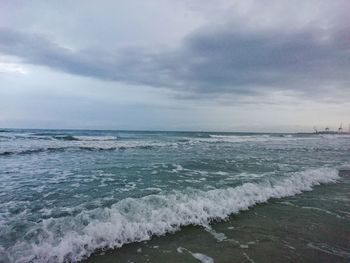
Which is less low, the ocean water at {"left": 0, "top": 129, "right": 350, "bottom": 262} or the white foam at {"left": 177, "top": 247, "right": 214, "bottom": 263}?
the ocean water at {"left": 0, "top": 129, "right": 350, "bottom": 262}

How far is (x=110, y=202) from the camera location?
786cm

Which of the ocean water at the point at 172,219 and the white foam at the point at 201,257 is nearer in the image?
the white foam at the point at 201,257

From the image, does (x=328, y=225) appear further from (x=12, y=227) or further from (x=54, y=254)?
(x=12, y=227)

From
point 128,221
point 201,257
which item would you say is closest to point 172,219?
point 128,221

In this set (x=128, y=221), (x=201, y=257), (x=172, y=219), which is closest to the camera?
(x=201, y=257)

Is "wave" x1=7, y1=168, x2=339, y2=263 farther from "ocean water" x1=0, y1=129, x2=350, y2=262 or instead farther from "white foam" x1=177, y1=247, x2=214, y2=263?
"white foam" x1=177, y1=247, x2=214, y2=263

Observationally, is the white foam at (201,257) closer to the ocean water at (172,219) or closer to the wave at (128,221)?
the ocean water at (172,219)

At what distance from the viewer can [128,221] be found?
6246 millimetres

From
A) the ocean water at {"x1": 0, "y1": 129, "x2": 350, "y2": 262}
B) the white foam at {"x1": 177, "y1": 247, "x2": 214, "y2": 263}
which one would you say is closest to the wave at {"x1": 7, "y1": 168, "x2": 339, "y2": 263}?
the ocean water at {"x1": 0, "y1": 129, "x2": 350, "y2": 262}

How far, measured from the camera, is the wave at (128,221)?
16.4 feet

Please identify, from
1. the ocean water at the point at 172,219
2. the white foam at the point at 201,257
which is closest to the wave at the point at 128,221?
the ocean water at the point at 172,219

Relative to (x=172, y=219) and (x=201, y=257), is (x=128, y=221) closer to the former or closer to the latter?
(x=172, y=219)

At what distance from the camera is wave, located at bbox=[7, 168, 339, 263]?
5.01 m

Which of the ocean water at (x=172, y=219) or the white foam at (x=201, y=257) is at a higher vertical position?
the ocean water at (x=172, y=219)
